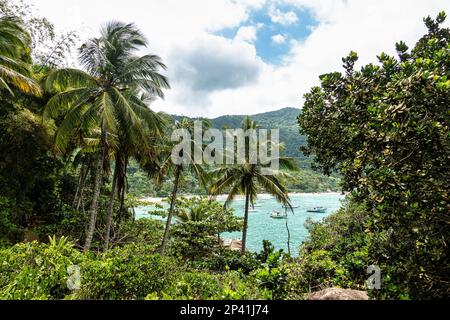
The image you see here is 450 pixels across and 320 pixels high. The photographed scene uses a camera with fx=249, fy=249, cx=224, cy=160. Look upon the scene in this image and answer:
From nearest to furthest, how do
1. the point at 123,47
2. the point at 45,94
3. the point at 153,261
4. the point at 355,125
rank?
the point at 355,125 → the point at 153,261 → the point at 123,47 → the point at 45,94

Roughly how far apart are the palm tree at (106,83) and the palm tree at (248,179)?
6.16m

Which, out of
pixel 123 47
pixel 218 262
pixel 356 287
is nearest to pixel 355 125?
pixel 356 287

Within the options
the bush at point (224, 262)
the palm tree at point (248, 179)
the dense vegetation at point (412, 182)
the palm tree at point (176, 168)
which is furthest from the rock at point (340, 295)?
the palm tree at point (176, 168)

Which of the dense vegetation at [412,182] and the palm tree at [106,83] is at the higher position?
the palm tree at [106,83]

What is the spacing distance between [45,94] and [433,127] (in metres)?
15.8

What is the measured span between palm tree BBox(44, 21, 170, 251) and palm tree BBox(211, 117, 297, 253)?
6.16 metres

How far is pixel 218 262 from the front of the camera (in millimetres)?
12227

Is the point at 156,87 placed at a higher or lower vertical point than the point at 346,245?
higher

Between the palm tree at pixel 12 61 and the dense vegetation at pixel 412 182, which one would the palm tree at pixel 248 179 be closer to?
the palm tree at pixel 12 61

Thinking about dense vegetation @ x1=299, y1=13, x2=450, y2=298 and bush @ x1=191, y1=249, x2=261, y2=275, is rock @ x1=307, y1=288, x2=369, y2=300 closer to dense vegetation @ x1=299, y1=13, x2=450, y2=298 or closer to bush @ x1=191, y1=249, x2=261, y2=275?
dense vegetation @ x1=299, y1=13, x2=450, y2=298

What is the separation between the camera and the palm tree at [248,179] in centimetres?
1383

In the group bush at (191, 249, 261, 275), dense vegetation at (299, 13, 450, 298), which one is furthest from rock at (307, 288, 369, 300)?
bush at (191, 249, 261, 275)

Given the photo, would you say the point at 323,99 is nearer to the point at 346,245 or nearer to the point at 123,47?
the point at 346,245

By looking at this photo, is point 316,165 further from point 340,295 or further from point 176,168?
point 176,168
